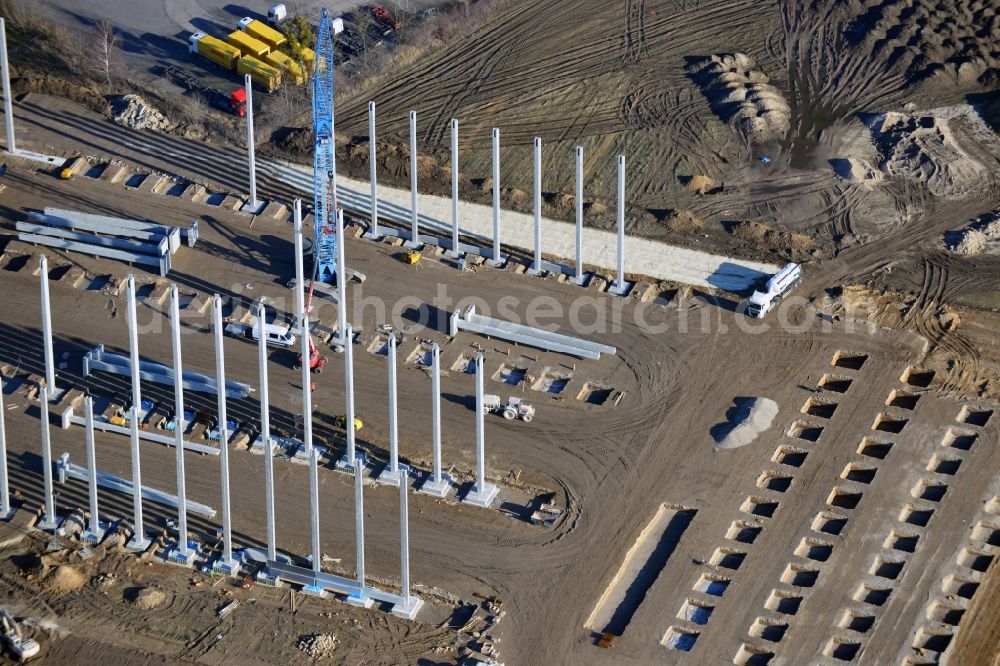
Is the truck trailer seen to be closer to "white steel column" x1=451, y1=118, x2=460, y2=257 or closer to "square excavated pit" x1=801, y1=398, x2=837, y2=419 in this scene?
"white steel column" x1=451, y1=118, x2=460, y2=257

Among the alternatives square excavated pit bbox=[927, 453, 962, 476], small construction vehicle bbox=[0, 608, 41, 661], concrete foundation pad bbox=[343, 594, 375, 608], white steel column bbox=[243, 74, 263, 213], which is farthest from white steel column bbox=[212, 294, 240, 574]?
square excavated pit bbox=[927, 453, 962, 476]

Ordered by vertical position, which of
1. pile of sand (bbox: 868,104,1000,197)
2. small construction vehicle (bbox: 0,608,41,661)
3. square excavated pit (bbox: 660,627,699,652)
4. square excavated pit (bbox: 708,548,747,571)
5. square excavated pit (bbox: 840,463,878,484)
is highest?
pile of sand (bbox: 868,104,1000,197)

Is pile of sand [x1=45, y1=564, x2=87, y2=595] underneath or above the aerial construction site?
underneath

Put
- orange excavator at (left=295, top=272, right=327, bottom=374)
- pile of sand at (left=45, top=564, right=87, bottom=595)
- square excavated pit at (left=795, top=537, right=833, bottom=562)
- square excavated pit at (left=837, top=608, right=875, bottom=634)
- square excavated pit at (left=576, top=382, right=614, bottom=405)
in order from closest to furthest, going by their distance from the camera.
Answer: square excavated pit at (left=837, top=608, right=875, bottom=634) < pile of sand at (left=45, top=564, right=87, bottom=595) < square excavated pit at (left=795, top=537, right=833, bottom=562) < square excavated pit at (left=576, top=382, right=614, bottom=405) < orange excavator at (left=295, top=272, right=327, bottom=374)

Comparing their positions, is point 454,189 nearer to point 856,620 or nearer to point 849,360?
point 849,360

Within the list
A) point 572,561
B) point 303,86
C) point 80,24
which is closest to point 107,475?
point 572,561

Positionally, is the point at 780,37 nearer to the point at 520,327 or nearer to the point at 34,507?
the point at 520,327

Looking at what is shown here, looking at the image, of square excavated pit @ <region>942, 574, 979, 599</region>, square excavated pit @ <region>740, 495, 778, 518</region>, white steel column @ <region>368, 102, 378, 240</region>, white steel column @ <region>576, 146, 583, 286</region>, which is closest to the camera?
square excavated pit @ <region>942, 574, 979, 599</region>

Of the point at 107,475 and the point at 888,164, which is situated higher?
the point at 888,164
